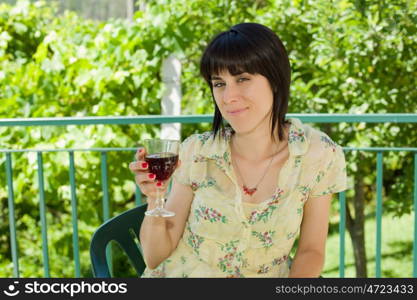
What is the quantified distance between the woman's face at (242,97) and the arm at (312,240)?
0.87ft

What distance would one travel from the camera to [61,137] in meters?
4.05

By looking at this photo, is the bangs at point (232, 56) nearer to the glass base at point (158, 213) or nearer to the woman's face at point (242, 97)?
the woman's face at point (242, 97)

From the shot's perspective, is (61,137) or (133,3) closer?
(61,137)

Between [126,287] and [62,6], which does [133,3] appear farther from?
[126,287]

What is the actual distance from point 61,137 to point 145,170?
2.58 metres

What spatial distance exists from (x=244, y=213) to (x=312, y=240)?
0.19 m

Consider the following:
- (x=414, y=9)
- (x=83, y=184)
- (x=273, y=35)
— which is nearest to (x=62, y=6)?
(x=83, y=184)

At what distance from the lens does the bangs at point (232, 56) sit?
1.66 meters

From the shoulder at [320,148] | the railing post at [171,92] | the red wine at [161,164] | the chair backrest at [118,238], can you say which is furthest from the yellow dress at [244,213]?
the railing post at [171,92]

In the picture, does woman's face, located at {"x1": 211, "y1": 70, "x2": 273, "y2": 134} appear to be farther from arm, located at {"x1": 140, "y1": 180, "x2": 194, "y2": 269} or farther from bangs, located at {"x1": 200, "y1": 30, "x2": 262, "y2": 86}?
arm, located at {"x1": 140, "y1": 180, "x2": 194, "y2": 269}

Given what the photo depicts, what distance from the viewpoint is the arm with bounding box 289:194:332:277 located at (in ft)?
5.65

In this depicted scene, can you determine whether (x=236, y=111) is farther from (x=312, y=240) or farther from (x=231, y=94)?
(x=312, y=240)

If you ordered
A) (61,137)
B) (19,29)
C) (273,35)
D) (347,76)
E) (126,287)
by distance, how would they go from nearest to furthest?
(126,287) → (273,35) → (347,76) → (61,137) → (19,29)

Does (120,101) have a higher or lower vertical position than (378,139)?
higher
